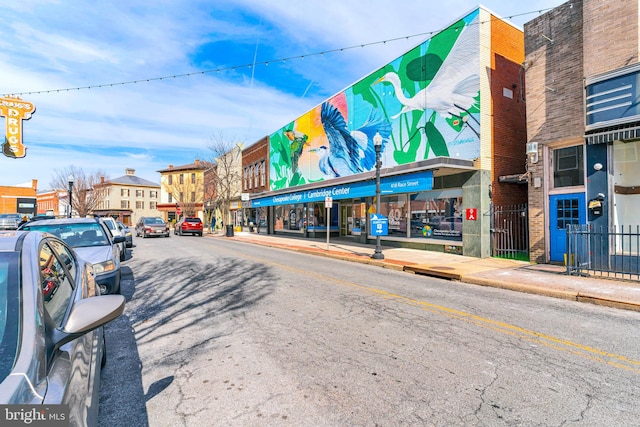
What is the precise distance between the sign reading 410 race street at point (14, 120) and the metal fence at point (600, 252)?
71.0 ft

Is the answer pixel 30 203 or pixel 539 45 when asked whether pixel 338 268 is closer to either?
pixel 539 45

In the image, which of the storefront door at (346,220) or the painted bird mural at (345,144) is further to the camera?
the storefront door at (346,220)

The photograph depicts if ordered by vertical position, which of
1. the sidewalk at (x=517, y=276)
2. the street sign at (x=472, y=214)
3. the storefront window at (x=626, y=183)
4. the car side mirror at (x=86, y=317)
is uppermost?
the storefront window at (x=626, y=183)

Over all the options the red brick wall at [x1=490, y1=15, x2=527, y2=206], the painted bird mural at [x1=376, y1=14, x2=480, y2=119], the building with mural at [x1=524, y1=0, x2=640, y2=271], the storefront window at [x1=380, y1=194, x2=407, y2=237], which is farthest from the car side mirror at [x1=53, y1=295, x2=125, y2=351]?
the storefront window at [x1=380, y1=194, x2=407, y2=237]

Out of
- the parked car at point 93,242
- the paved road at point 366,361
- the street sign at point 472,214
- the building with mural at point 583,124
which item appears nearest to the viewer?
the paved road at point 366,361

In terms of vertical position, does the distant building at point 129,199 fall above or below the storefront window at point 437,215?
above

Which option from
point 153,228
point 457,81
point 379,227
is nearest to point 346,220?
point 379,227

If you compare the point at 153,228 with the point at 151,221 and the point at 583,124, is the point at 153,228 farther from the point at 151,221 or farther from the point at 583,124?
the point at 583,124

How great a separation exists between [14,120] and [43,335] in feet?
64.5

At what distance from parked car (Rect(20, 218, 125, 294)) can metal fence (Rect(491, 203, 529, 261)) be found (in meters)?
12.2

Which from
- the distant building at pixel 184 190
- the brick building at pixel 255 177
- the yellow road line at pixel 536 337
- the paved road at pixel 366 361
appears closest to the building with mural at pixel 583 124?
the paved road at pixel 366 361

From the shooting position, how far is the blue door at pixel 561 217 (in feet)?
35.4

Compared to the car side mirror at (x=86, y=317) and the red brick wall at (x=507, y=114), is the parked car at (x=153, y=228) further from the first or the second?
the car side mirror at (x=86, y=317)

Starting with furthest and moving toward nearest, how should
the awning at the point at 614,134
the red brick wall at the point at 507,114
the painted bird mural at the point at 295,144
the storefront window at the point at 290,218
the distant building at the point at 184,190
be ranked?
the distant building at the point at 184,190, the storefront window at the point at 290,218, the painted bird mural at the point at 295,144, the red brick wall at the point at 507,114, the awning at the point at 614,134
